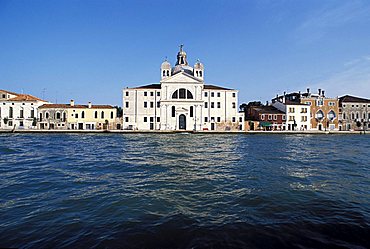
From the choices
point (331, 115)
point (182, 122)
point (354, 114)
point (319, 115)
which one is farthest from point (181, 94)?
point (354, 114)

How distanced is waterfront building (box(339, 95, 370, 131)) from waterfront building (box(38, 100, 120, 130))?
131 ft

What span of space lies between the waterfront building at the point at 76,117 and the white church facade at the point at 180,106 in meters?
3.12

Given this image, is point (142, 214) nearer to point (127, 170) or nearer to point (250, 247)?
point (250, 247)

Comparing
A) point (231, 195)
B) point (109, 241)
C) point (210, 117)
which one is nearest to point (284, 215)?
point (231, 195)

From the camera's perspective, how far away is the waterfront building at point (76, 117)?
38.9 m

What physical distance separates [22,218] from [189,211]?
275cm

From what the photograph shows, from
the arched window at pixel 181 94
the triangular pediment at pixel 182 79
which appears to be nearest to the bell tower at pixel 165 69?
the triangular pediment at pixel 182 79

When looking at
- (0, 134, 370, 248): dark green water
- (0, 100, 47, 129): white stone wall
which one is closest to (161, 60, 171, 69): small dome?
(0, 100, 47, 129): white stone wall

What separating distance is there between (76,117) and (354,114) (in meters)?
48.5

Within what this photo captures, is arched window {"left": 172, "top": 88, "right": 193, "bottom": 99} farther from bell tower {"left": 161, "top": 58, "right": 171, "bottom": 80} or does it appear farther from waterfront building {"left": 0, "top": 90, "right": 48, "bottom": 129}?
waterfront building {"left": 0, "top": 90, "right": 48, "bottom": 129}

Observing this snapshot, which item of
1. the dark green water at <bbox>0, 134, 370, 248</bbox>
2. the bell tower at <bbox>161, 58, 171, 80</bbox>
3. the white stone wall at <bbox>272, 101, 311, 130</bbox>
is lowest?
the dark green water at <bbox>0, 134, 370, 248</bbox>

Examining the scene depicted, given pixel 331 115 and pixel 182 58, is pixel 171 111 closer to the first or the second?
pixel 182 58

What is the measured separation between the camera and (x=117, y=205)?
466 centimetres

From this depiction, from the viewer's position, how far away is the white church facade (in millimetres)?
38312
